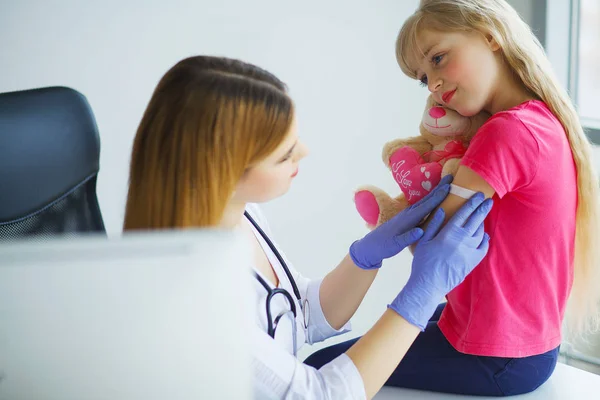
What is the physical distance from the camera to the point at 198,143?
0.97m

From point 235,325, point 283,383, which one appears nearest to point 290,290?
point 283,383

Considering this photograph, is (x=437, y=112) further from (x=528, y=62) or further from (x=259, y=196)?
(x=259, y=196)

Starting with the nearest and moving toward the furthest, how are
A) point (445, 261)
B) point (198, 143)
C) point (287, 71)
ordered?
point (198, 143), point (445, 261), point (287, 71)

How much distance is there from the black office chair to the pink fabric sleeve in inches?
32.8

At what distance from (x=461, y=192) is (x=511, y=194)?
0.31ft

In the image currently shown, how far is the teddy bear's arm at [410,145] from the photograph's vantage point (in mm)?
1331

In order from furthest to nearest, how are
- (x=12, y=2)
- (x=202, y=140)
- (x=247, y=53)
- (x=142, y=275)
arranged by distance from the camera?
(x=247, y=53)
(x=12, y=2)
(x=202, y=140)
(x=142, y=275)

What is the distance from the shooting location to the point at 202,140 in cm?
97

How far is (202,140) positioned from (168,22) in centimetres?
108

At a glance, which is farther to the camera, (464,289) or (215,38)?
(215,38)

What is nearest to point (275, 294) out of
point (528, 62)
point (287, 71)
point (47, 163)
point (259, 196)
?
point (259, 196)

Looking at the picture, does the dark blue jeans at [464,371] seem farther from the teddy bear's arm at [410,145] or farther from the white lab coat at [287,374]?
the teddy bear's arm at [410,145]

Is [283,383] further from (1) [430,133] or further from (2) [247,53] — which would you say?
(2) [247,53]

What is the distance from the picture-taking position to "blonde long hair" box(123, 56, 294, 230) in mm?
974
